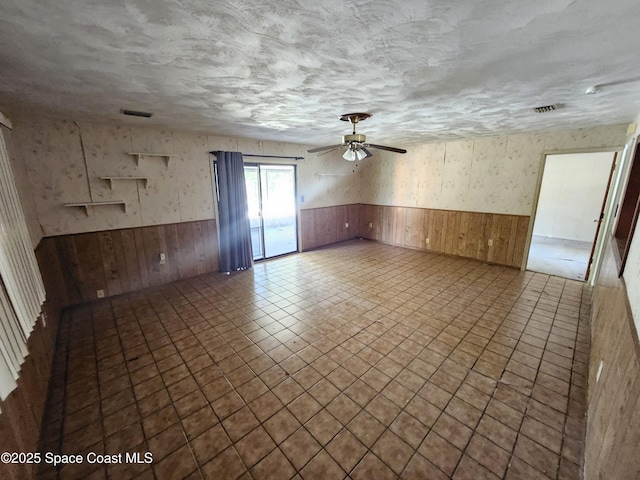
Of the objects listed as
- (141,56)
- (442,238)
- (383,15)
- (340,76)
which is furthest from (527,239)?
(141,56)

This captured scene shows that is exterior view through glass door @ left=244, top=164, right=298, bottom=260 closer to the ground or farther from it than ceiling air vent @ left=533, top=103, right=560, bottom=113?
closer to the ground

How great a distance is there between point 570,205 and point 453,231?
3509mm

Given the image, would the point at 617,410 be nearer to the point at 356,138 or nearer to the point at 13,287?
the point at 356,138

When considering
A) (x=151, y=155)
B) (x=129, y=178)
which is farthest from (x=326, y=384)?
(x=151, y=155)

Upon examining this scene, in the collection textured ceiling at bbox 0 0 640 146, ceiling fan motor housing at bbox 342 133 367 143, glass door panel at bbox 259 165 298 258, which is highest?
textured ceiling at bbox 0 0 640 146

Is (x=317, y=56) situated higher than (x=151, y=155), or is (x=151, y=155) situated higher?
(x=317, y=56)

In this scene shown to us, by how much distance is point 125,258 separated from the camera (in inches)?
147

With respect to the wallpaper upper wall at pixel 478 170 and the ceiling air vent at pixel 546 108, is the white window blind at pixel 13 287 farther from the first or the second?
the wallpaper upper wall at pixel 478 170

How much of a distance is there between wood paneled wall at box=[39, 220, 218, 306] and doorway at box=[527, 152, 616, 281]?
6.41m

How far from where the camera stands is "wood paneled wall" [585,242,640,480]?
0.96 metres

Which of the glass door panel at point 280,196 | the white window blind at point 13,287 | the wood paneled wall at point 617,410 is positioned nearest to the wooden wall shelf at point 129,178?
the white window blind at point 13,287

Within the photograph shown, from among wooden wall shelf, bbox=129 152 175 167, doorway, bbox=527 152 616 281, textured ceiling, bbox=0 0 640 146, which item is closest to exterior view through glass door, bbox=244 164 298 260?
wooden wall shelf, bbox=129 152 175 167

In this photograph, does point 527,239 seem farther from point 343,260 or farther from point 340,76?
point 340,76

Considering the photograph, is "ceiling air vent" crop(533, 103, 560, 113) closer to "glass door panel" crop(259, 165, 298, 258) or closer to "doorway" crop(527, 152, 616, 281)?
"doorway" crop(527, 152, 616, 281)
